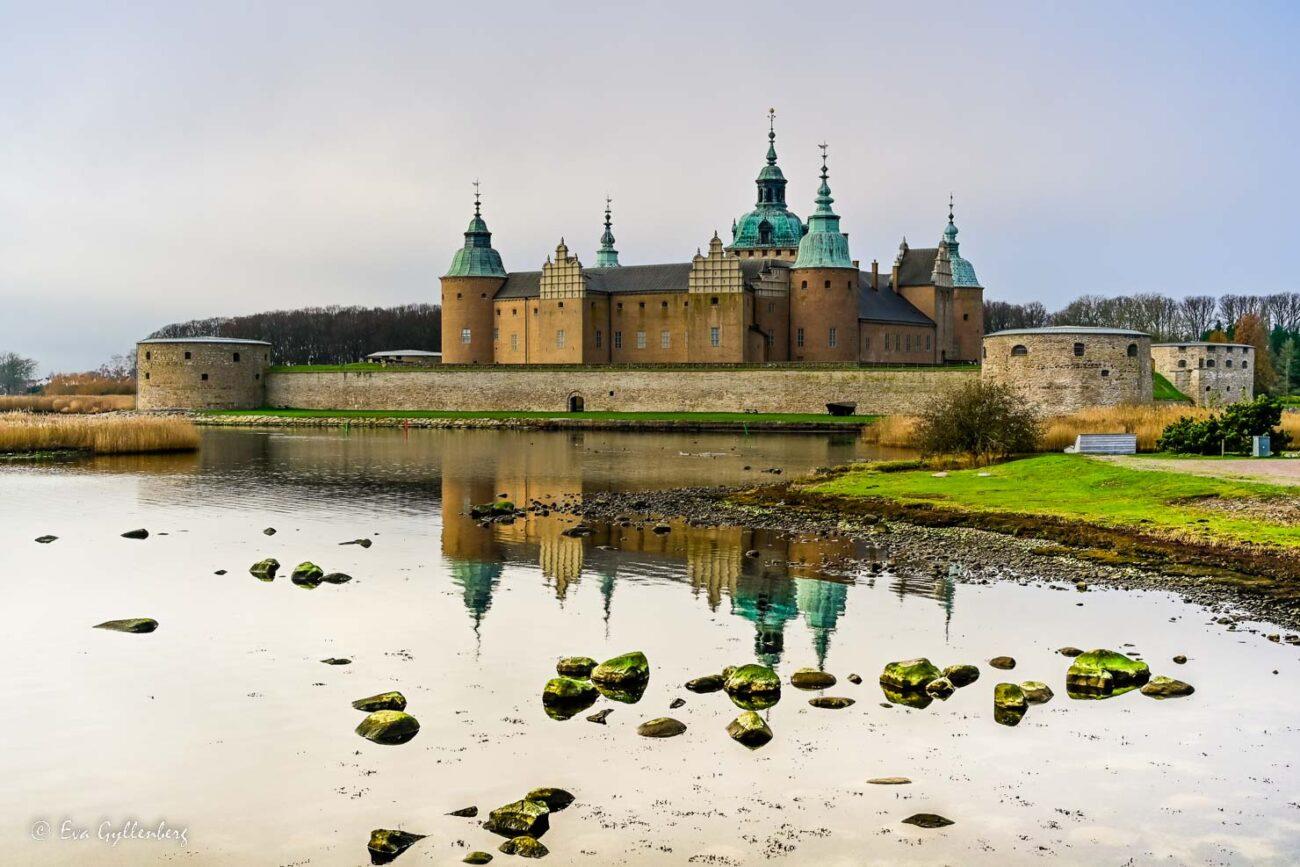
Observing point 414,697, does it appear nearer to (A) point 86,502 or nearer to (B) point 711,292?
(A) point 86,502

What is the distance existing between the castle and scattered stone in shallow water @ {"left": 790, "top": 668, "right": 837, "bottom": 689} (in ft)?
156

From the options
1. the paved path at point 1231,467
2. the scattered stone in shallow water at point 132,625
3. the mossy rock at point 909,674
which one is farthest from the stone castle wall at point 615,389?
the mossy rock at point 909,674

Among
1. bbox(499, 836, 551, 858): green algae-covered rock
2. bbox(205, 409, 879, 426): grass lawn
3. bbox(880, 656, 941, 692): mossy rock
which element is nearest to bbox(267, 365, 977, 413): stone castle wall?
bbox(205, 409, 879, 426): grass lawn

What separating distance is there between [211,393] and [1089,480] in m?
53.8

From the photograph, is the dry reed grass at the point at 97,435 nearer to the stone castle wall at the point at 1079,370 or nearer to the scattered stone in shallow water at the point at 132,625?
the scattered stone in shallow water at the point at 132,625

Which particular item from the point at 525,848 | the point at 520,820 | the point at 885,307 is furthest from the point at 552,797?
the point at 885,307

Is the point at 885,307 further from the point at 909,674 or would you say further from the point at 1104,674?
the point at 909,674

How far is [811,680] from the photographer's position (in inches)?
419

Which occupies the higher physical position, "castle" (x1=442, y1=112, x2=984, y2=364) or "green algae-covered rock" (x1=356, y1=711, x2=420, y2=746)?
"castle" (x1=442, y1=112, x2=984, y2=364)

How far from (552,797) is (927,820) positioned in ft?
7.39

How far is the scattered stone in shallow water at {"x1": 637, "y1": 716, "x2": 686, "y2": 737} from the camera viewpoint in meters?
9.44

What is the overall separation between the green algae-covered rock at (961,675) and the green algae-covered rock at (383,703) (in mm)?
4287

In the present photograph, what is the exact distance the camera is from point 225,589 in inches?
593

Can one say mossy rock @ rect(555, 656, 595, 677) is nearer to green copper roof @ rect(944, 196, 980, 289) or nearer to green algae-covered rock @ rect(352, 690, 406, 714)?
green algae-covered rock @ rect(352, 690, 406, 714)
